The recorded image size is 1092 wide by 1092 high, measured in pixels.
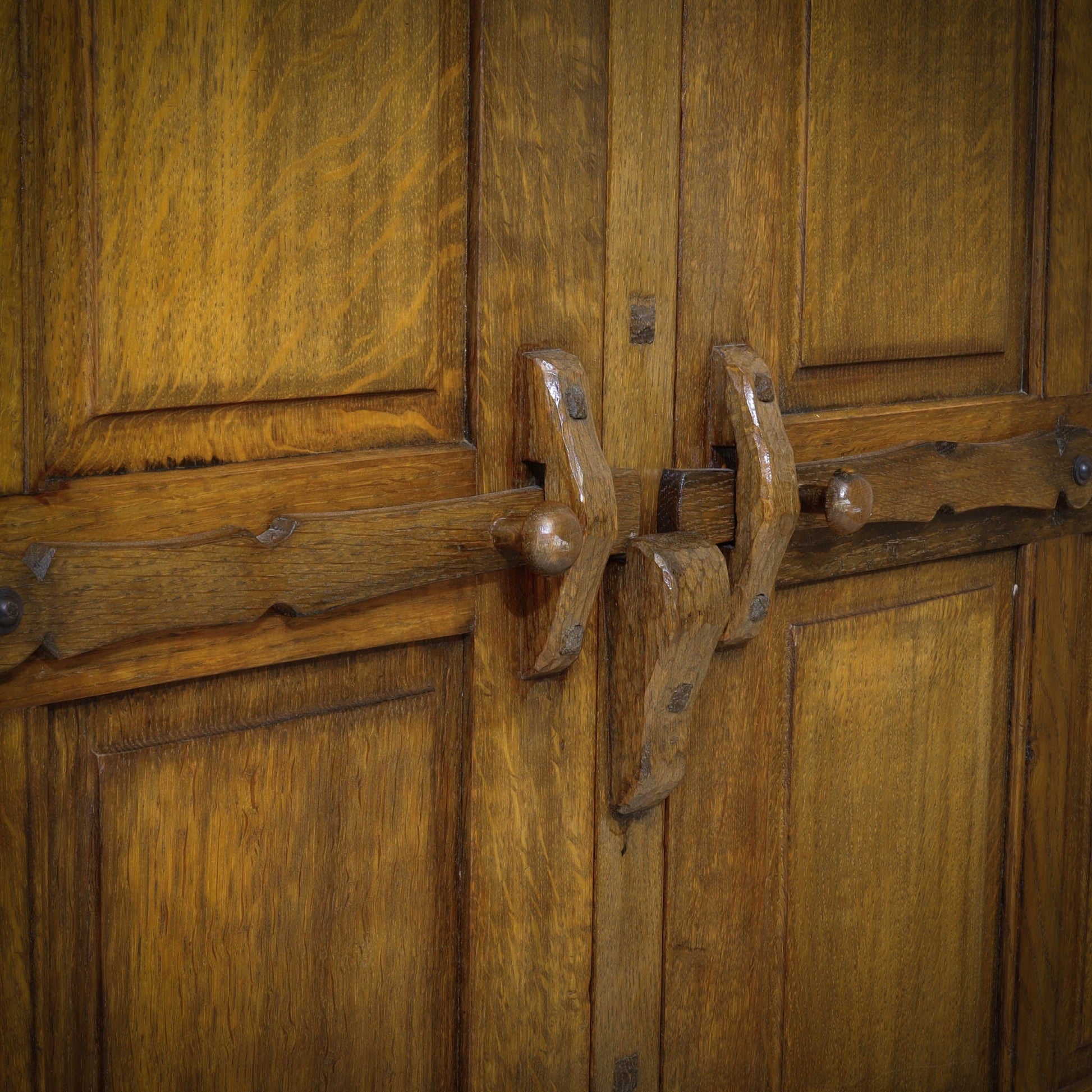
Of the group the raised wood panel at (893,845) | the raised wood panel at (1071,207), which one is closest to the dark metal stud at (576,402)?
the raised wood panel at (893,845)

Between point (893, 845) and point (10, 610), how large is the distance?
0.59 meters

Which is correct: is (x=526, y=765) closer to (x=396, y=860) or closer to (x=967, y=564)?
(x=396, y=860)

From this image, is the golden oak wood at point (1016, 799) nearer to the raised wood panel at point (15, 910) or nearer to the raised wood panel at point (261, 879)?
the raised wood panel at point (261, 879)

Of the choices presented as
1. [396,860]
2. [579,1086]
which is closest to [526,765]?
[396,860]

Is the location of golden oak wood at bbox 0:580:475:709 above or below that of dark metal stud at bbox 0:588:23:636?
below

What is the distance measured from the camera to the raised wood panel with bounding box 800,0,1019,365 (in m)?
0.88

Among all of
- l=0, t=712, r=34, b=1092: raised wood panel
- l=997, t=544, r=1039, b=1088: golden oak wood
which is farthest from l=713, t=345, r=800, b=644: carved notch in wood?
Result: l=0, t=712, r=34, b=1092: raised wood panel

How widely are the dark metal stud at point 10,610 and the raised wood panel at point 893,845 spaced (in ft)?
1.51

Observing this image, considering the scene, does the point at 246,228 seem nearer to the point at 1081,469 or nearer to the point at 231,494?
the point at 231,494

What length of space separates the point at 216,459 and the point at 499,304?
16cm

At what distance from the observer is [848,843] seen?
96cm

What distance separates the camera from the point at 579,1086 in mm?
853

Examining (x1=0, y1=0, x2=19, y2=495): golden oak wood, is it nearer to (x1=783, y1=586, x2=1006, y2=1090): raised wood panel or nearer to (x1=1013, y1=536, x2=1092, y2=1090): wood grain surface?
(x1=783, y1=586, x2=1006, y2=1090): raised wood panel

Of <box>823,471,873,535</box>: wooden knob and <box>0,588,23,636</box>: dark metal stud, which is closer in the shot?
<box>0,588,23,636</box>: dark metal stud
